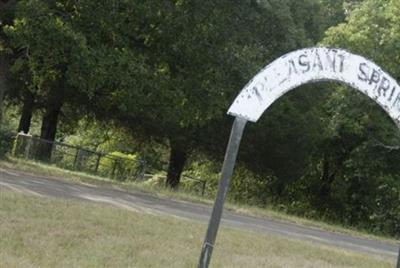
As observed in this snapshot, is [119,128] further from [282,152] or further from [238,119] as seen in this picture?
[238,119]

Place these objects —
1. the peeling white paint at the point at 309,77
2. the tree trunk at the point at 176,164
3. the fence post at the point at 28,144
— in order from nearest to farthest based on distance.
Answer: the peeling white paint at the point at 309,77, the fence post at the point at 28,144, the tree trunk at the point at 176,164

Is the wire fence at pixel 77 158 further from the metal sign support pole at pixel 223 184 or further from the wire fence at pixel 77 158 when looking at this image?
the metal sign support pole at pixel 223 184

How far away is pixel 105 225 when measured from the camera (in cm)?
1004

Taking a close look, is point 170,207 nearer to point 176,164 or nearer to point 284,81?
point 284,81

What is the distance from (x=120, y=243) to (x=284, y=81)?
135 inches

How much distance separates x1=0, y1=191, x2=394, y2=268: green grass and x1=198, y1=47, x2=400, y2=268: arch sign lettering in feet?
6.10

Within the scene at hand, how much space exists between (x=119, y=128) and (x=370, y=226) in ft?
42.3

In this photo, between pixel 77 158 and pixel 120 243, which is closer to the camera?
pixel 120 243

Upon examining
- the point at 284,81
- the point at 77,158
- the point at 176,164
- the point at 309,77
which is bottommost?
the point at 77,158

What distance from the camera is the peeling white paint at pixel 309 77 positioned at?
6906 millimetres

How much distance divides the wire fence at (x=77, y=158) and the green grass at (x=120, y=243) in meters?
11.2

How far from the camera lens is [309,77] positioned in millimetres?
7156

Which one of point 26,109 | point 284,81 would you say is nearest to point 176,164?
point 26,109

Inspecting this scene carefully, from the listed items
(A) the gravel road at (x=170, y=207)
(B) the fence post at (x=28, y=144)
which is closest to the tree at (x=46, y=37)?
(A) the gravel road at (x=170, y=207)
